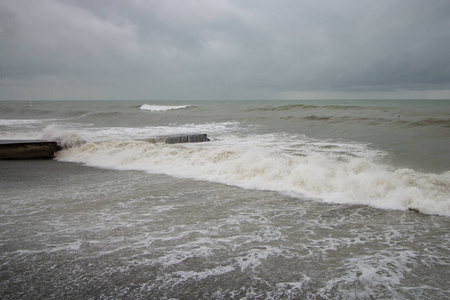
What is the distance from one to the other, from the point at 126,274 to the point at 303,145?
957 cm

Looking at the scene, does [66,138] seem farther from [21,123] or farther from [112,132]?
[21,123]

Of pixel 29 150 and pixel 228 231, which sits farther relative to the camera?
pixel 29 150

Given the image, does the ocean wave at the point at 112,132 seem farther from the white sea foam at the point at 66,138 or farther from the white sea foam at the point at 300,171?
the white sea foam at the point at 300,171

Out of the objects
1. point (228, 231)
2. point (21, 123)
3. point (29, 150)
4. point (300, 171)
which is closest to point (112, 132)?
point (29, 150)

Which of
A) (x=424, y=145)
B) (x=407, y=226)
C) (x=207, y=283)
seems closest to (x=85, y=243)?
(x=207, y=283)

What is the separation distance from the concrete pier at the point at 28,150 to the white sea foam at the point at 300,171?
530mm

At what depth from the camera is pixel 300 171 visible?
667cm

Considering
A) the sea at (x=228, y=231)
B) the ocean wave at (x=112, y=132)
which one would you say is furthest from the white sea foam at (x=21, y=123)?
the sea at (x=228, y=231)

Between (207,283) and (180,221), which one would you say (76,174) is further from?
(207,283)

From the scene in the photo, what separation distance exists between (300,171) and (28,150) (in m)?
8.76

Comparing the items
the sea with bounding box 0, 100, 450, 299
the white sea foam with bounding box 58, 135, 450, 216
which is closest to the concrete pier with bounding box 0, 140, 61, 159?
the white sea foam with bounding box 58, 135, 450, 216

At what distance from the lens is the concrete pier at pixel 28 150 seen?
9.73 m

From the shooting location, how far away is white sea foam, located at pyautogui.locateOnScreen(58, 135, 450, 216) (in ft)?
17.7

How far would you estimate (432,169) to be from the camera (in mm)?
7543
